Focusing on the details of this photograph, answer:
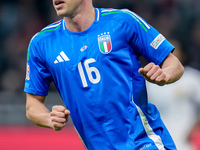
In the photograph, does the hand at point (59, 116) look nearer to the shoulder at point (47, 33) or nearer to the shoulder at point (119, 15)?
the shoulder at point (47, 33)

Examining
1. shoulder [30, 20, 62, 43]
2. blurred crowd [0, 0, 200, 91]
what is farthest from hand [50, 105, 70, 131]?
blurred crowd [0, 0, 200, 91]

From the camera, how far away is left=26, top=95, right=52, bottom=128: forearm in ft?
10.7

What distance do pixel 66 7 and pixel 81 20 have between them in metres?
0.14

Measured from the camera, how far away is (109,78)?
3131 mm

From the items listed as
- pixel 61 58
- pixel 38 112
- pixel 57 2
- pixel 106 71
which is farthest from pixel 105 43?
pixel 38 112

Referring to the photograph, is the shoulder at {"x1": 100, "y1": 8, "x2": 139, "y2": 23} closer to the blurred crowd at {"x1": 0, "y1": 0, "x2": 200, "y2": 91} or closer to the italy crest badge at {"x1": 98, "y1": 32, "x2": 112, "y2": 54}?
the italy crest badge at {"x1": 98, "y1": 32, "x2": 112, "y2": 54}

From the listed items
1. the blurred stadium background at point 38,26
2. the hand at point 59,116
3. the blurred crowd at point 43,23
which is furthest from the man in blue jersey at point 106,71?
the blurred crowd at point 43,23

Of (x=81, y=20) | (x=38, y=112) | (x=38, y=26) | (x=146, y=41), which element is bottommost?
(x=38, y=26)

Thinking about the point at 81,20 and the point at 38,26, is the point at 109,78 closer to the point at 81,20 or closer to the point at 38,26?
the point at 81,20

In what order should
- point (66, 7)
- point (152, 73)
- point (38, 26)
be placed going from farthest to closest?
point (38, 26) < point (66, 7) < point (152, 73)

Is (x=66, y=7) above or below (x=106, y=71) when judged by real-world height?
above

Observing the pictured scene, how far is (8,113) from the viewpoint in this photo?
805 centimetres

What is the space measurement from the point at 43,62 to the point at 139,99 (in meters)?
0.68

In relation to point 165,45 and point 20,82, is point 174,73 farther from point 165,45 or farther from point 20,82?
point 20,82
